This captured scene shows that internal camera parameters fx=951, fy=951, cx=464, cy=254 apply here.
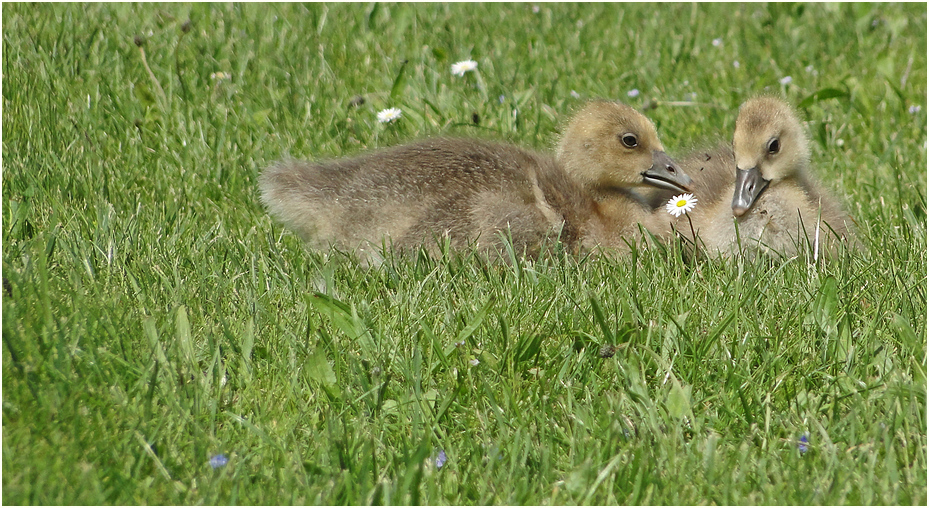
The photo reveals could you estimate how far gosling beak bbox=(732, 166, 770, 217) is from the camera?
11.9 feet

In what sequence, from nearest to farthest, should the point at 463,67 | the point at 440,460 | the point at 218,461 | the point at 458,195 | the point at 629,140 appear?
the point at 218,461 → the point at 440,460 → the point at 458,195 → the point at 629,140 → the point at 463,67

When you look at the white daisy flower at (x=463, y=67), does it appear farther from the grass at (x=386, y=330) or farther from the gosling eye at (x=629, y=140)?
the gosling eye at (x=629, y=140)

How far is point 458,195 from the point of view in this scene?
3666mm

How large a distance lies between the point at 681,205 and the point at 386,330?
154 cm

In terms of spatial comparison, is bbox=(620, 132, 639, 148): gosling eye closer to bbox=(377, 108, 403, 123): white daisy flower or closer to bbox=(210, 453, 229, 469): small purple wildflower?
bbox=(377, 108, 403, 123): white daisy flower

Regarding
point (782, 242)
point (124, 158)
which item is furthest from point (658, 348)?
point (124, 158)

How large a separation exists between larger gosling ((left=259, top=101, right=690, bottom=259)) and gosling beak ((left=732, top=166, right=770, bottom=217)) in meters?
0.31

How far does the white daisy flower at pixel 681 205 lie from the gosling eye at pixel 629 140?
0.28 meters

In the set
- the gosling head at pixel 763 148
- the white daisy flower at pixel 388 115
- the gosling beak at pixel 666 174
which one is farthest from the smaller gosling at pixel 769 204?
the white daisy flower at pixel 388 115

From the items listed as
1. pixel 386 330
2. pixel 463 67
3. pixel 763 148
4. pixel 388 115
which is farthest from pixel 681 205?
pixel 463 67

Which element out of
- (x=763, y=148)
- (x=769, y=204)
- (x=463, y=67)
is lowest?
(x=769, y=204)

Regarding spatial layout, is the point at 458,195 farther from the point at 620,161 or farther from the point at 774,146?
the point at 774,146

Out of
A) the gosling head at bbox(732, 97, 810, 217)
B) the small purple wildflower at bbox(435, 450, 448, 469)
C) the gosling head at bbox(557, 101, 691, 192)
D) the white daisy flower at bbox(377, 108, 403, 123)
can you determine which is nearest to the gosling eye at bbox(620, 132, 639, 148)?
the gosling head at bbox(557, 101, 691, 192)

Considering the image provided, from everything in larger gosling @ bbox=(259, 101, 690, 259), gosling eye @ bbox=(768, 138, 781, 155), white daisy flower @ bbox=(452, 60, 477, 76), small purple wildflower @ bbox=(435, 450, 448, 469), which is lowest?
small purple wildflower @ bbox=(435, 450, 448, 469)
